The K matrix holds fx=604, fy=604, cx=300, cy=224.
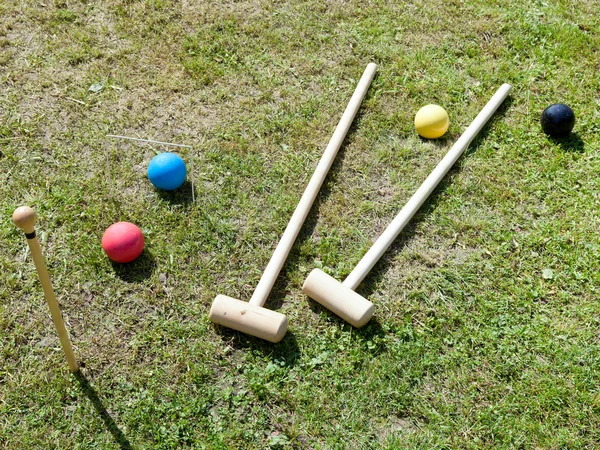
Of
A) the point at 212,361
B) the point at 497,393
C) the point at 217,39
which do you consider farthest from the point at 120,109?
the point at 497,393

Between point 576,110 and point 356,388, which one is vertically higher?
point 576,110

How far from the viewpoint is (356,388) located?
3453mm

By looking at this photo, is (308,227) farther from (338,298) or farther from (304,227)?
(338,298)

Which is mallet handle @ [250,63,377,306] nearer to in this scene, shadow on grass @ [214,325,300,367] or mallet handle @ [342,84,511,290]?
shadow on grass @ [214,325,300,367]

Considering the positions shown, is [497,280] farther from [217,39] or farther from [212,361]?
[217,39]

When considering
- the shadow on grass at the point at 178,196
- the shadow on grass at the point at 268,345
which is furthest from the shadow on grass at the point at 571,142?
the shadow on grass at the point at 178,196

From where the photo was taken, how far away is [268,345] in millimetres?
3592

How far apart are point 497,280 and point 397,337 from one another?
81 centimetres

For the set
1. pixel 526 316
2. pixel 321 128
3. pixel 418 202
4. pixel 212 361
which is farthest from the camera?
pixel 321 128

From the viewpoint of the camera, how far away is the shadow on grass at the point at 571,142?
185 inches

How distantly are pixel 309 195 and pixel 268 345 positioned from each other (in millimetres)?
1076

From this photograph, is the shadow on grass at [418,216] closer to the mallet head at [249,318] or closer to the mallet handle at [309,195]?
the mallet handle at [309,195]

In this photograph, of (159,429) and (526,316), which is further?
(526,316)

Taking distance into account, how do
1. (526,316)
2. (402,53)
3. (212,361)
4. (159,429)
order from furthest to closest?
(402,53) < (526,316) < (212,361) < (159,429)
